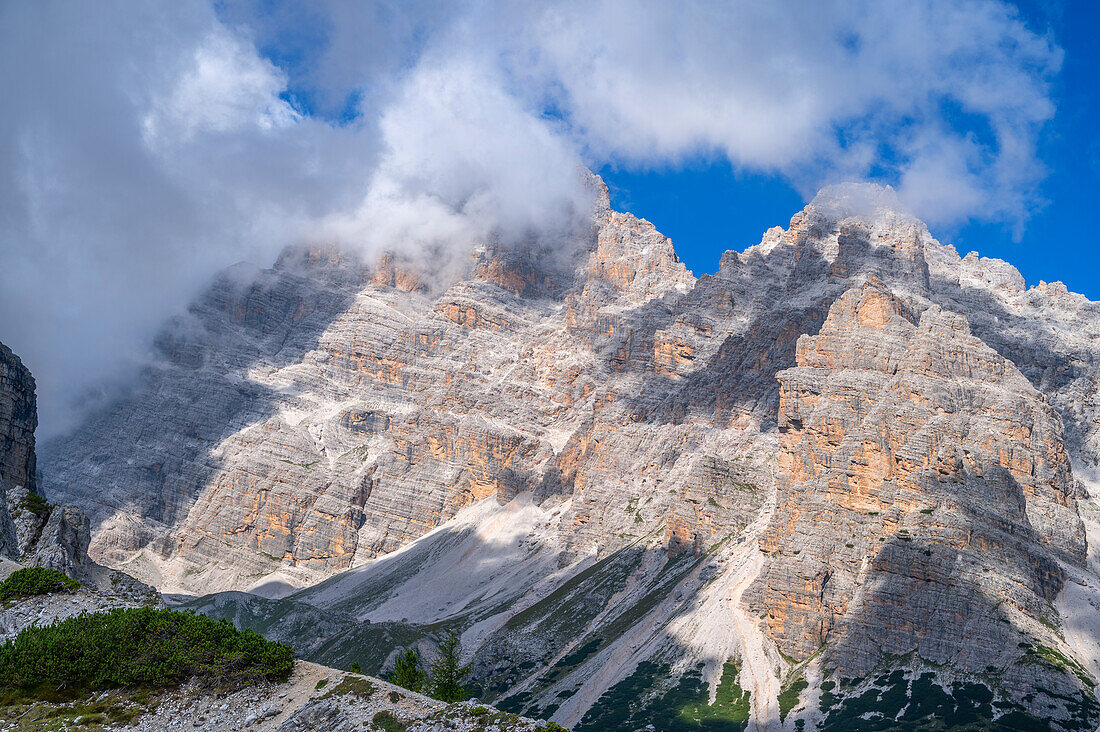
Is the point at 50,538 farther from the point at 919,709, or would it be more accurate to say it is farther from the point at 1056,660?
the point at 1056,660

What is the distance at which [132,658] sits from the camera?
4969 cm

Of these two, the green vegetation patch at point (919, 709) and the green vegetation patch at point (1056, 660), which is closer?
the green vegetation patch at point (919, 709)

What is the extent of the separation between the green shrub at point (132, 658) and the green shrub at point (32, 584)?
7.75 metres

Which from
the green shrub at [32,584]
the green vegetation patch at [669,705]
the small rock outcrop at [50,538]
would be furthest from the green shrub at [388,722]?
the green vegetation patch at [669,705]

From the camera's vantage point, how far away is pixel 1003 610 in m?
160

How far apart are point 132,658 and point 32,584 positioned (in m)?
14.0

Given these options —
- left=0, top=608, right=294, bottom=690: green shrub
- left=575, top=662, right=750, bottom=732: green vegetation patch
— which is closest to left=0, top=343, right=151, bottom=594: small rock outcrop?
left=0, top=608, right=294, bottom=690: green shrub

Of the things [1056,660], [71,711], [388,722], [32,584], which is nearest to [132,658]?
[71,711]

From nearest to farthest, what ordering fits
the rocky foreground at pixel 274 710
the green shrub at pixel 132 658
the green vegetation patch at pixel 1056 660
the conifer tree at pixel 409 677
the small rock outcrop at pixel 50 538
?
the rocky foreground at pixel 274 710 → the green shrub at pixel 132 658 → the small rock outcrop at pixel 50 538 → the conifer tree at pixel 409 677 → the green vegetation patch at pixel 1056 660

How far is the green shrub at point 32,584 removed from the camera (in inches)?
2303

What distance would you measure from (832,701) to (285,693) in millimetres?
135087

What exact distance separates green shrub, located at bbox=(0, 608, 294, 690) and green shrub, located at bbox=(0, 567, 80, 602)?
25.4 feet

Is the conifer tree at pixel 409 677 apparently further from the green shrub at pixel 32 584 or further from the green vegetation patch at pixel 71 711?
the green vegetation patch at pixel 71 711

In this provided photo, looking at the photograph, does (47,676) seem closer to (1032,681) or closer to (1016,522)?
(1032,681)
